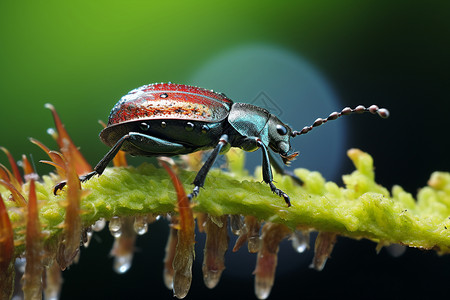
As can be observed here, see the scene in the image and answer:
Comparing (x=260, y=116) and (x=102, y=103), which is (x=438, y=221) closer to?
(x=260, y=116)

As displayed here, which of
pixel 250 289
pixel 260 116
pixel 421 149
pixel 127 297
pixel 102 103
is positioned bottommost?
pixel 127 297

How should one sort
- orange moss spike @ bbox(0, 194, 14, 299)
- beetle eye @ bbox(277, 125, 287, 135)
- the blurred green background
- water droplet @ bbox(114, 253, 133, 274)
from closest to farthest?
Result: orange moss spike @ bbox(0, 194, 14, 299) → water droplet @ bbox(114, 253, 133, 274) → beetle eye @ bbox(277, 125, 287, 135) → the blurred green background

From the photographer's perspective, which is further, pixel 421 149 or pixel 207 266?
pixel 421 149

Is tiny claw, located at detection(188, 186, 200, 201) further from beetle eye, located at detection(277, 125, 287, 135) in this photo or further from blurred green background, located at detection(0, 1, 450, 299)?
blurred green background, located at detection(0, 1, 450, 299)

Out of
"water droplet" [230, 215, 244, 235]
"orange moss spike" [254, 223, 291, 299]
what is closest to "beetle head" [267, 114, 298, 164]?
"orange moss spike" [254, 223, 291, 299]

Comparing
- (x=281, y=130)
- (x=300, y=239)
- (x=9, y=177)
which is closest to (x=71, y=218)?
(x=9, y=177)

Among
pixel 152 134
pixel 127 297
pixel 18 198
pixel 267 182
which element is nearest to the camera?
pixel 18 198

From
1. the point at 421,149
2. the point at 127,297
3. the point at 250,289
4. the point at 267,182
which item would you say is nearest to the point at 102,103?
the point at 127,297
